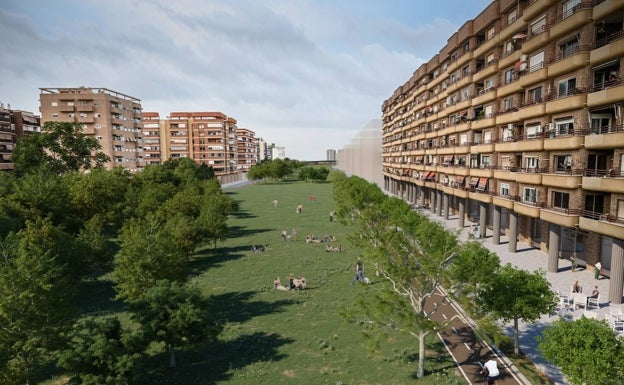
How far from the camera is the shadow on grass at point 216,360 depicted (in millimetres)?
17125

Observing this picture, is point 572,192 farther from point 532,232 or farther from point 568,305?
point 532,232

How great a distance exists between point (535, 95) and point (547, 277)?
1572cm

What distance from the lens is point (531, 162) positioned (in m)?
32.8

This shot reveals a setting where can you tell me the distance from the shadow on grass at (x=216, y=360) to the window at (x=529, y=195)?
81.3 ft

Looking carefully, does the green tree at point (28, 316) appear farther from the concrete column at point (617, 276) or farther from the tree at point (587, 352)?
the concrete column at point (617, 276)

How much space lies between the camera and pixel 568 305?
849 inches

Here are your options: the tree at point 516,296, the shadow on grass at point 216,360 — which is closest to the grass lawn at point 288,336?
the shadow on grass at point 216,360

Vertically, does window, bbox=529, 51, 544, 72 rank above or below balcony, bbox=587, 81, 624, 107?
above

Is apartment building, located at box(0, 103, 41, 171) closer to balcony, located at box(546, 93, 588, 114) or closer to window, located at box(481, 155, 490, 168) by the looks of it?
window, located at box(481, 155, 490, 168)

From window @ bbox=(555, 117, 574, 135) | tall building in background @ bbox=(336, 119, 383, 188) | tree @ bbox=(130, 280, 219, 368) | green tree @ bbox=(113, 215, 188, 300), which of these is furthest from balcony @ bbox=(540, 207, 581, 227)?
tall building in background @ bbox=(336, 119, 383, 188)

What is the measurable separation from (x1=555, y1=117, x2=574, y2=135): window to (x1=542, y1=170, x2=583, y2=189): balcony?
3.17 m

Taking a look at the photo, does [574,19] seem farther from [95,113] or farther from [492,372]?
[95,113]

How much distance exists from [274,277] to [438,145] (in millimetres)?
36846

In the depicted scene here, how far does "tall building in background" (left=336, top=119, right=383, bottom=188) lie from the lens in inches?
4650
